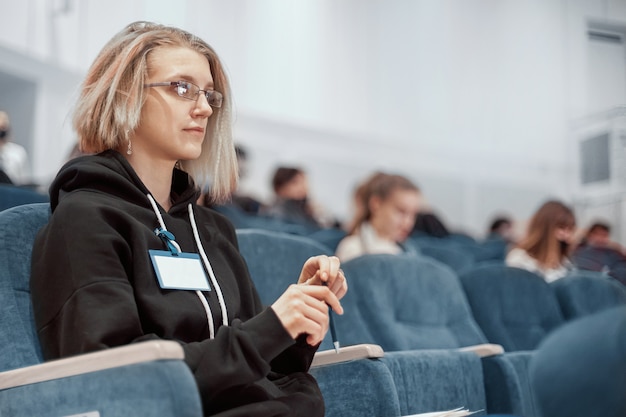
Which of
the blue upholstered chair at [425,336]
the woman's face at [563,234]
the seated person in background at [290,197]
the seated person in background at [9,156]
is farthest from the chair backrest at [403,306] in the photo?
the seated person in background at [9,156]

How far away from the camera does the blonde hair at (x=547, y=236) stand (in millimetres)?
2873

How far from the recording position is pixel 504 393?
1463 millimetres

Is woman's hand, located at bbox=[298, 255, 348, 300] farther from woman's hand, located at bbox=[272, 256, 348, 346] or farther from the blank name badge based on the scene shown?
the blank name badge

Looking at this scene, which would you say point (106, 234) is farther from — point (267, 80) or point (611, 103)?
point (267, 80)

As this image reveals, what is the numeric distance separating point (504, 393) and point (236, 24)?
427cm

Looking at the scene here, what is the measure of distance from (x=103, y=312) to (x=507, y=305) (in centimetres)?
143

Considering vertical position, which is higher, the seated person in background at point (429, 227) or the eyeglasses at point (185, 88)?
the eyeglasses at point (185, 88)

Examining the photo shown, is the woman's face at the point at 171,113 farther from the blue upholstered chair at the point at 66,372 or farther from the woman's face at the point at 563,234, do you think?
the woman's face at the point at 563,234

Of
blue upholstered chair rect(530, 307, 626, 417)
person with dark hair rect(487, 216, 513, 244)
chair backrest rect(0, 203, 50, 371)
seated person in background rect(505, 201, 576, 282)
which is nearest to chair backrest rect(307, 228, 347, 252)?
seated person in background rect(505, 201, 576, 282)

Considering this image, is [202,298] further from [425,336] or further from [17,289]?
[425,336]

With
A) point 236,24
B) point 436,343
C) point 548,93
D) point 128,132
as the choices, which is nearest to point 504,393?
point 436,343

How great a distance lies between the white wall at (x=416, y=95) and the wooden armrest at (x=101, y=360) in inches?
178

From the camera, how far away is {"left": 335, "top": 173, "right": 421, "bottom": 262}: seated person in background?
2.57 metres

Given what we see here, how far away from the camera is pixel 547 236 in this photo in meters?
2.91
